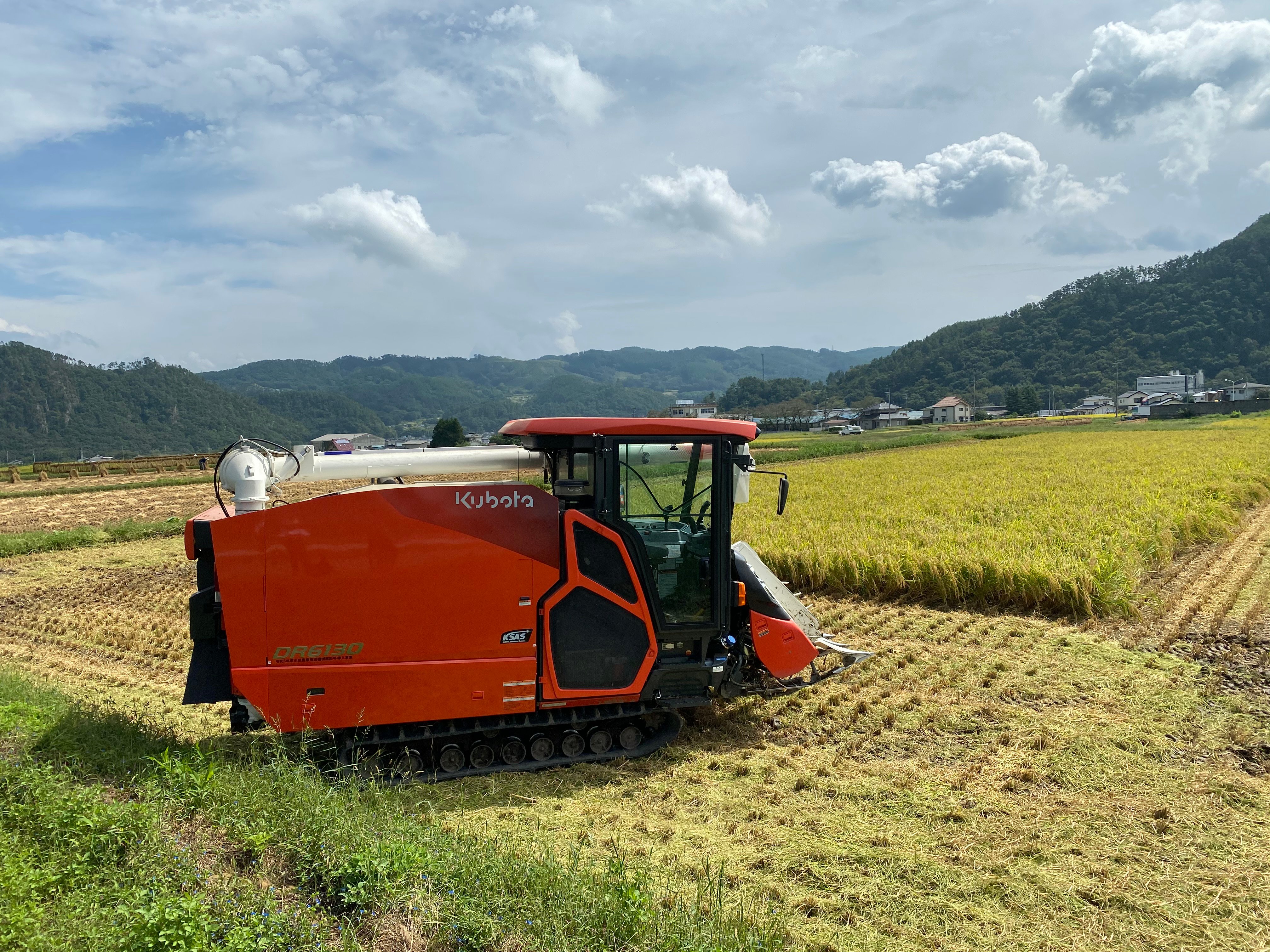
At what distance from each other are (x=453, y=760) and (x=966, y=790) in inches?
150

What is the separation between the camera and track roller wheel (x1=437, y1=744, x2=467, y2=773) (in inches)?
226

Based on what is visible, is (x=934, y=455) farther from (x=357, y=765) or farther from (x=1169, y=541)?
(x=357, y=765)

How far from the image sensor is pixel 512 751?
5.82 m

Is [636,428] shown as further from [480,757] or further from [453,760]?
[453,760]

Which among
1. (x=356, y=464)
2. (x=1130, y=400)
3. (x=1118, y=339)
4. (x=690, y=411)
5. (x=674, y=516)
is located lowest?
(x=1130, y=400)

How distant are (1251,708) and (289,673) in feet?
26.4

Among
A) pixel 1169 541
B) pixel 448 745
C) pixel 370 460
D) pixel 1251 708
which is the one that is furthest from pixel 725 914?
pixel 1169 541

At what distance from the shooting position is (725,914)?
386 cm

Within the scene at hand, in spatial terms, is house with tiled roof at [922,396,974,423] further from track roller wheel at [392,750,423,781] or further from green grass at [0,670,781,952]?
green grass at [0,670,781,952]

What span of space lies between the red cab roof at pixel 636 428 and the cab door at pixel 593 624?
682 millimetres

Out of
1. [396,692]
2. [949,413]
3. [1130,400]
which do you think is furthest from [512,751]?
[1130,400]

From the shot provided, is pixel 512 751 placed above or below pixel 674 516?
below

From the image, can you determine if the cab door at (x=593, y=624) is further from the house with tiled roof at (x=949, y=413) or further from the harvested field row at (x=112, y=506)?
the house with tiled roof at (x=949, y=413)

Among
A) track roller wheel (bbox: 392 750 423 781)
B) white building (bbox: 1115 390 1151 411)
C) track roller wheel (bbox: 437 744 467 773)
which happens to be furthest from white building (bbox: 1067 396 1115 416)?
track roller wheel (bbox: 392 750 423 781)
